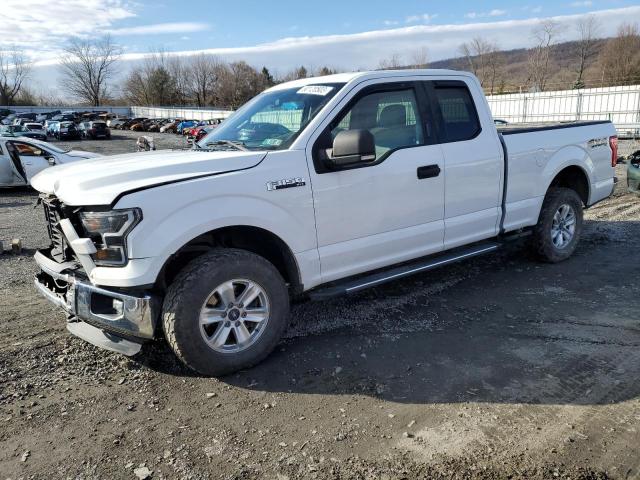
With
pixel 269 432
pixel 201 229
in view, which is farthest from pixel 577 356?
pixel 201 229

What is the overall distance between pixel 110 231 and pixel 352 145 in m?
1.74

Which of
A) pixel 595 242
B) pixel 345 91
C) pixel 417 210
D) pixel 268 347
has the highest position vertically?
pixel 345 91

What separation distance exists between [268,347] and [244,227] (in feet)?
2.96

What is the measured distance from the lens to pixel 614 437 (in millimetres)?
2949

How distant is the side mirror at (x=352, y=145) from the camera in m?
3.78

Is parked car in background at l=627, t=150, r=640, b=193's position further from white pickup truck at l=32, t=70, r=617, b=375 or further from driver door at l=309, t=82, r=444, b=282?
driver door at l=309, t=82, r=444, b=282

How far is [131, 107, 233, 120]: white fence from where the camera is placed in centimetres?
6444

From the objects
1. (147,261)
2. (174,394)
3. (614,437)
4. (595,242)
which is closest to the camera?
(614,437)

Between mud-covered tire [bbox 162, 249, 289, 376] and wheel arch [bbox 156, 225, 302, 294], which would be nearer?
mud-covered tire [bbox 162, 249, 289, 376]

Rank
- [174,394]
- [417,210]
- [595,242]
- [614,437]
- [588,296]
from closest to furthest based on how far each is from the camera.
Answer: [614,437] → [174,394] → [417,210] → [588,296] → [595,242]

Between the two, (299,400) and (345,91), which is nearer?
(299,400)

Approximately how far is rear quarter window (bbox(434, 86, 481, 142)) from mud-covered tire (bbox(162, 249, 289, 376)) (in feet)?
7.22

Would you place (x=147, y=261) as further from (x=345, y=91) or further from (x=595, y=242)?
(x=595, y=242)

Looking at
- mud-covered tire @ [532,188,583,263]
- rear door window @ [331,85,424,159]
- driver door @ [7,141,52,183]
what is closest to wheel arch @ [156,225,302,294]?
rear door window @ [331,85,424,159]
